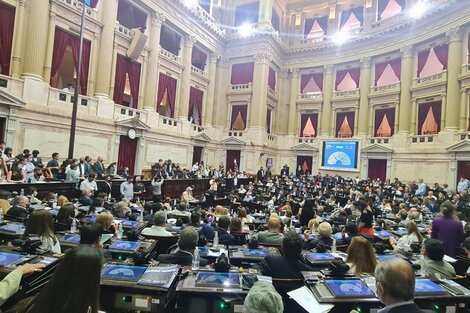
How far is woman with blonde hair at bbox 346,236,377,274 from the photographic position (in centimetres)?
325

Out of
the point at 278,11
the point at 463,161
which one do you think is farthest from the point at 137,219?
the point at 278,11

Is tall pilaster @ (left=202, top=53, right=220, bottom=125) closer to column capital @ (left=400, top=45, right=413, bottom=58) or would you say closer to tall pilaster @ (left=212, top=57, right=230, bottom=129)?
tall pilaster @ (left=212, top=57, right=230, bottom=129)

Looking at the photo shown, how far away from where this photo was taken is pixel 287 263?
128 inches

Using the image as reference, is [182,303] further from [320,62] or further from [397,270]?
[320,62]

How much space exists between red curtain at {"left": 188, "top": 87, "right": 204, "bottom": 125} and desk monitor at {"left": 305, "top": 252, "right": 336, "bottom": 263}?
19.1 m

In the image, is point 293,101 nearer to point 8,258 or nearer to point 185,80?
point 185,80

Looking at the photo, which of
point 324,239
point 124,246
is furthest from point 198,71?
point 124,246

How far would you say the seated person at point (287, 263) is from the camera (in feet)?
10.4

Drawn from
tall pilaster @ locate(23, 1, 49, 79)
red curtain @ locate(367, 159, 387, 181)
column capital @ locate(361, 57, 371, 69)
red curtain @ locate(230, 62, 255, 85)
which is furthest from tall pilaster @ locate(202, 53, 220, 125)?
red curtain @ locate(367, 159, 387, 181)

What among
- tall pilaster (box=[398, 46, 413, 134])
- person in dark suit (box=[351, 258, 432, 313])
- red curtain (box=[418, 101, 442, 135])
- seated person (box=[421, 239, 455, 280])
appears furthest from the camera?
tall pilaster (box=[398, 46, 413, 134])

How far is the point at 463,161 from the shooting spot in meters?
16.1

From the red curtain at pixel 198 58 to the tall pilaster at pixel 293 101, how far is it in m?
7.97

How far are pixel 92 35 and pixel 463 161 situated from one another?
2082 cm

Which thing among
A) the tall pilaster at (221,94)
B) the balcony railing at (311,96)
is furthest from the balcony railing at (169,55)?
the balcony railing at (311,96)
